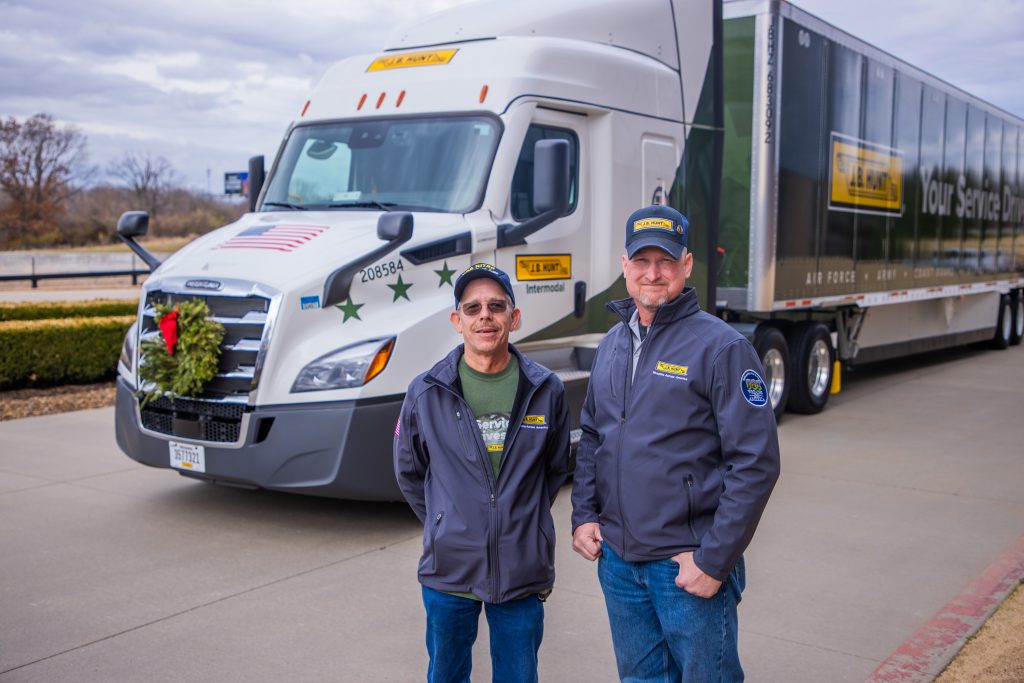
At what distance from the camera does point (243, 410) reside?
6.05m

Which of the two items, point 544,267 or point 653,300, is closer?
point 653,300

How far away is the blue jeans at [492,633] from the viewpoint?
3.01 meters

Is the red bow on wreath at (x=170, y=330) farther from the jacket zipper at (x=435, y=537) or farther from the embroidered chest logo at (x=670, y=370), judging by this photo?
the embroidered chest logo at (x=670, y=370)

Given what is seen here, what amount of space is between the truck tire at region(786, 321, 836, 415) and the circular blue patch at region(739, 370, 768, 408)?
26.6 feet

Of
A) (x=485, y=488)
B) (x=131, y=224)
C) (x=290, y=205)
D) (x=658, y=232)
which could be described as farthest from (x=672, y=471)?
(x=131, y=224)

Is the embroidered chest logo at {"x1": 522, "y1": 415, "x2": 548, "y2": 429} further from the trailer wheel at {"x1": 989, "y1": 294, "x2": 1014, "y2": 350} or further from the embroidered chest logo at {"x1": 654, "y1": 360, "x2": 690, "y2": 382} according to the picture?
the trailer wheel at {"x1": 989, "y1": 294, "x2": 1014, "y2": 350}

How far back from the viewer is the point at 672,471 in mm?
2809

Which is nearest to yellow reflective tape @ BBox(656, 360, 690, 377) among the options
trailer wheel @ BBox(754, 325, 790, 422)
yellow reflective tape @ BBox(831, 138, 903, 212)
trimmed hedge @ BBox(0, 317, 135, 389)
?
trailer wheel @ BBox(754, 325, 790, 422)

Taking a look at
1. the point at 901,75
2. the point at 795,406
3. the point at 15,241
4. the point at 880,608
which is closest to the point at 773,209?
the point at 795,406

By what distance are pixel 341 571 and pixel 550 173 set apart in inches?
Result: 114

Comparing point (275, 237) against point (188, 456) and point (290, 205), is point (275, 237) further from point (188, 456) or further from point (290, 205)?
point (188, 456)

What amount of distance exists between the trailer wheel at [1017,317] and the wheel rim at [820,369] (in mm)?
9465

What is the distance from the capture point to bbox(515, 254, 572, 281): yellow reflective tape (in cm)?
→ 703

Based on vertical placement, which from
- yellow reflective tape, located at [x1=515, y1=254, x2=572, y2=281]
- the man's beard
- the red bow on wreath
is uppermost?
the man's beard
